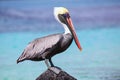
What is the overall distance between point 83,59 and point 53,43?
292 millimetres

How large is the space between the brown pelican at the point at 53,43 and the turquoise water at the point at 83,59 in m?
0.05

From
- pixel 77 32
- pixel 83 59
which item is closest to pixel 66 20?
pixel 77 32

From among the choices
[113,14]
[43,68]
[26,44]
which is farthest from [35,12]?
[113,14]

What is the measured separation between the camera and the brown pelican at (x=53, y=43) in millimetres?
2682

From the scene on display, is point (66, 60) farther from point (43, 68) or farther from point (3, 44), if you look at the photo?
point (3, 44)

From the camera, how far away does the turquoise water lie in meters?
2.73

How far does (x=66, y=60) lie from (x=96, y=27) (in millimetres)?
381

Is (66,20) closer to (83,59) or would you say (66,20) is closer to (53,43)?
(53,43)

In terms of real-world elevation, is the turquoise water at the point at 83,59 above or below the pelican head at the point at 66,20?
below

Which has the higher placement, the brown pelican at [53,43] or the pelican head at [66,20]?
the pelican head at [66,20]

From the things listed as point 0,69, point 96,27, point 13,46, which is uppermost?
point 96,27

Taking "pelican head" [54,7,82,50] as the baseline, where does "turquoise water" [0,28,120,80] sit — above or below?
below

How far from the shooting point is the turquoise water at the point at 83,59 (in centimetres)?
273

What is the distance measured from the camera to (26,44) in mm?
2791
